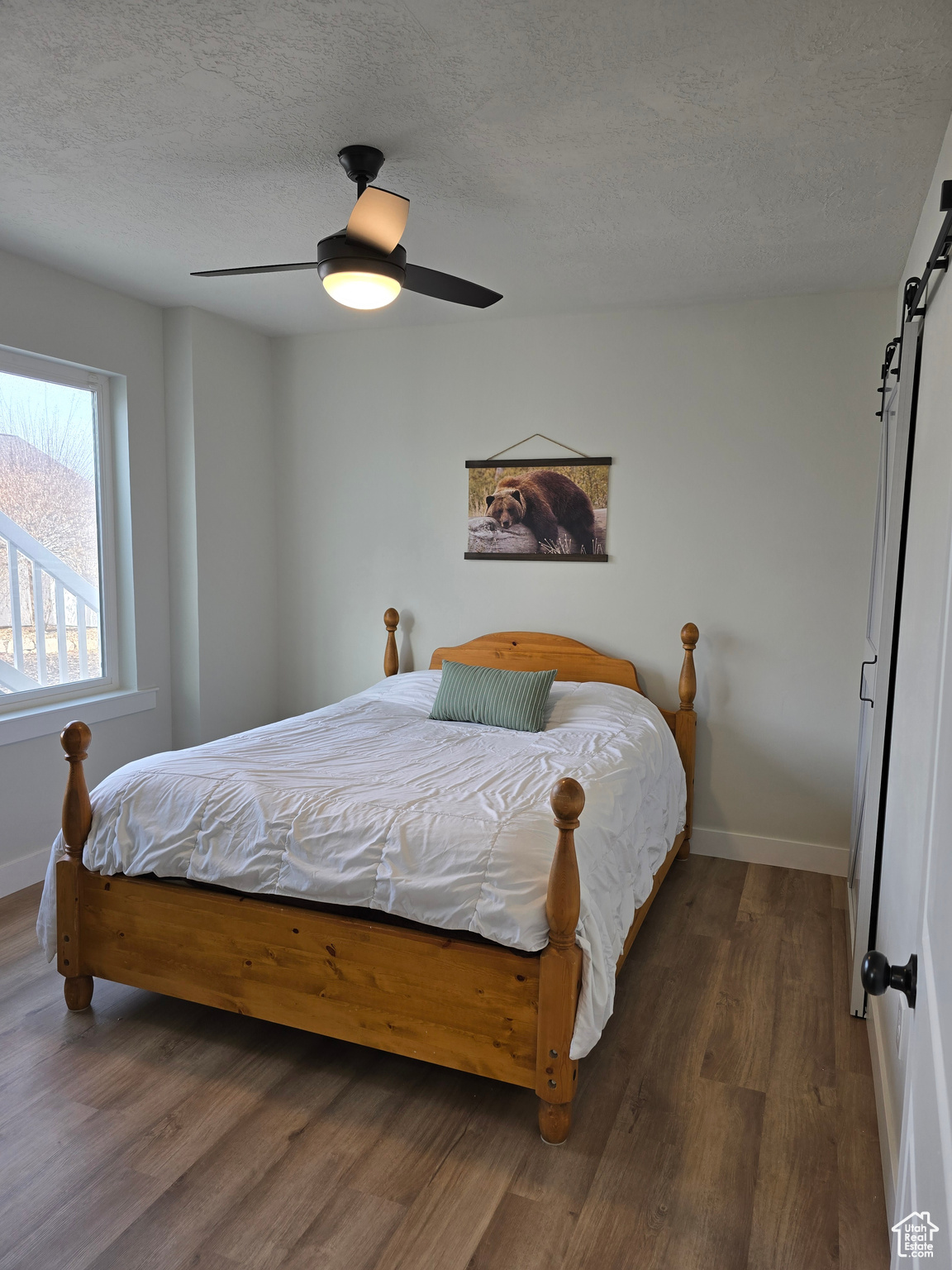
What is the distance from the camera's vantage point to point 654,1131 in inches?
80.7

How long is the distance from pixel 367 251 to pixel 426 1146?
236cm

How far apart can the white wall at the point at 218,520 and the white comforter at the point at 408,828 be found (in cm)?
123

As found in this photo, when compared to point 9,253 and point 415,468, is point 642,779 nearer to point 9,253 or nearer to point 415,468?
point 415,468

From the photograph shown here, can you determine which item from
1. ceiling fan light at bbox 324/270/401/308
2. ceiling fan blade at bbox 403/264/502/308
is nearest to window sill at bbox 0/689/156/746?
ceiling fan light at bbox 324/270/401/308

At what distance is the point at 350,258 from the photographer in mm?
2266

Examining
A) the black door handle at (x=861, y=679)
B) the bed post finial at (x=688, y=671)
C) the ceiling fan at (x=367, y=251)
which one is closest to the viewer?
the ceiling fan at (x=367, y=251)

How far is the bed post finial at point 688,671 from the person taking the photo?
12.5 feet

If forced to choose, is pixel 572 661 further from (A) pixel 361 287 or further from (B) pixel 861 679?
(A) pixel 361 287

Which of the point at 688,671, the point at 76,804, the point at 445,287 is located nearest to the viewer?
the point at 76,804

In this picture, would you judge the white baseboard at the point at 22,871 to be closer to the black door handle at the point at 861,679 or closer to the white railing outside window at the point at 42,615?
the white railing outside window at the point at 42,615

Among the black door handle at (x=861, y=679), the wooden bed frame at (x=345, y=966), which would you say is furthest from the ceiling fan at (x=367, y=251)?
the black door handle at (x=861, y=679)

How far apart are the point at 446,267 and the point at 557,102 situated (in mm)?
1321

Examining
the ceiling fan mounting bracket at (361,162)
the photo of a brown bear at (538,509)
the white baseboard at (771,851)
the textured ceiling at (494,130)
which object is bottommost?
the white baseboard at (771,851)

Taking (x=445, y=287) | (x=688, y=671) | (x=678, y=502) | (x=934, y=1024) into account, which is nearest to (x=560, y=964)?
(x=934, y=1024)
